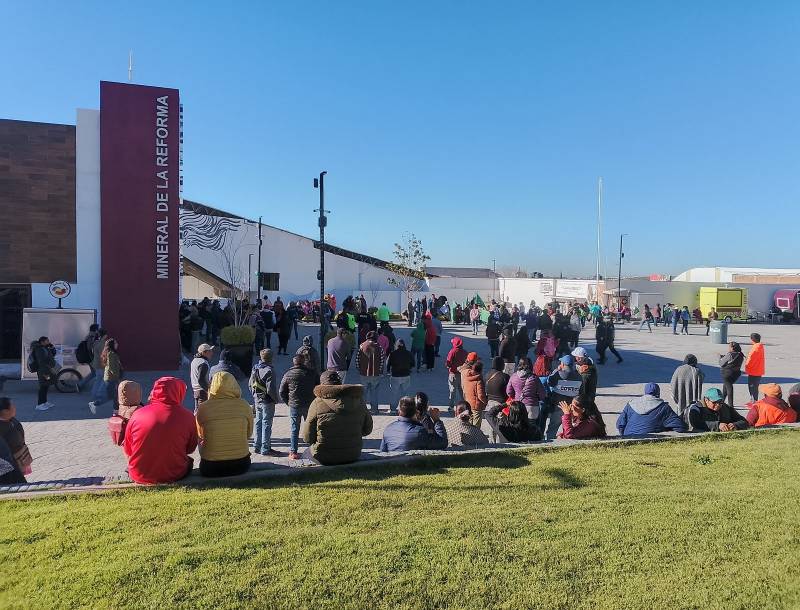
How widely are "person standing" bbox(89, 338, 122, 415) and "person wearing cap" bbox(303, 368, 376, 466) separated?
16.3ft

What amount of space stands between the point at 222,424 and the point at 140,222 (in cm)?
1145

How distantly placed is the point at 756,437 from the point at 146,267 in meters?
13.5

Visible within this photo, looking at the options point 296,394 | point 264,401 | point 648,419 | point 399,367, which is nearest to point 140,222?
point 399,367

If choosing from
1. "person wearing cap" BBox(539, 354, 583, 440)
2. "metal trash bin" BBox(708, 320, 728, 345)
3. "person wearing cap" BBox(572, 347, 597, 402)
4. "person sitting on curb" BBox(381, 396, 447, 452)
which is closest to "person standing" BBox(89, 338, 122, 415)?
"person sitting on curb" BBox(381, 396, 447, 452)

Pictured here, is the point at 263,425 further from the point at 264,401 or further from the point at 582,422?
the point at 582,422

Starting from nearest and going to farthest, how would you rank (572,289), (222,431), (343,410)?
1. (222,431)
2. (343,410)
3. (572,289)

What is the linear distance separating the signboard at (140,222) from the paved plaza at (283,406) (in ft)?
3.81

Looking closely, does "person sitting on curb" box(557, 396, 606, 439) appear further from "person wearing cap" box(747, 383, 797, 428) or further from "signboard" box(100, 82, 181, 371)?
"signboard" box(100, 82, 181, 371)

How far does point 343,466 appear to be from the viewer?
606 centimetres

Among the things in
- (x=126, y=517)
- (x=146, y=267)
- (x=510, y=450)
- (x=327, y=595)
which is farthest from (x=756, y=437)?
(x=146, y=267)

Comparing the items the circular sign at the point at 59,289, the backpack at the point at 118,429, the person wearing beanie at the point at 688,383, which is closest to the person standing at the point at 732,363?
the person wearing beanie at the point at 688,383

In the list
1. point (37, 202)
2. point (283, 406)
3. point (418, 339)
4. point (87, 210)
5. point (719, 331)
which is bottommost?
point (283, 406)

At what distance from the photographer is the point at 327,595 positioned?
3.60 meters

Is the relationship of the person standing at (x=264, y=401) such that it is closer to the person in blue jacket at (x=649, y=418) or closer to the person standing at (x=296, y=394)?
the person standing at (x=296, y=394)
